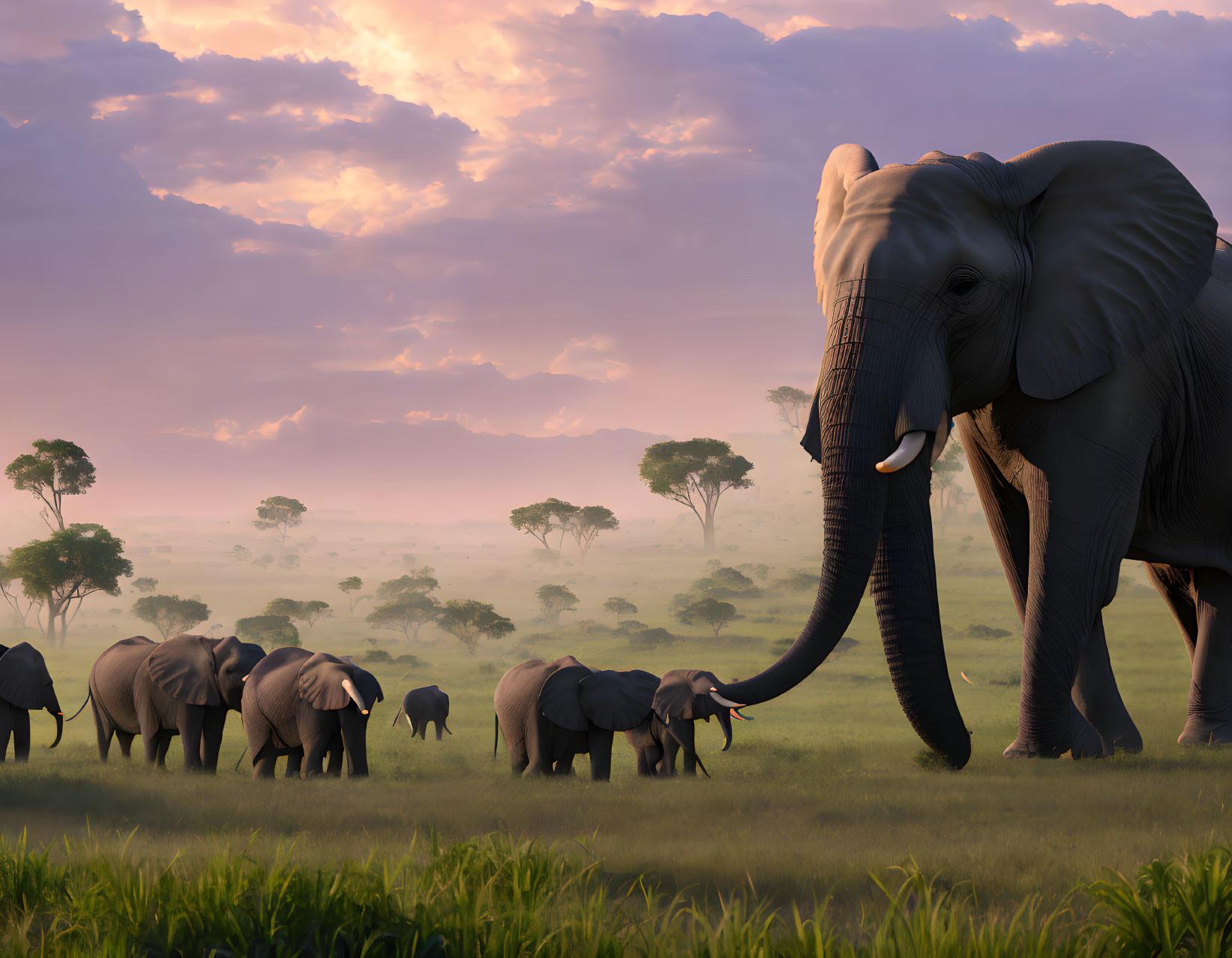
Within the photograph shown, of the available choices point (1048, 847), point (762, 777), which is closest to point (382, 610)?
point (762, 777)

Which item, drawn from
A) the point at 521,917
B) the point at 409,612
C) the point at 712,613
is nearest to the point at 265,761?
the point at 521,917

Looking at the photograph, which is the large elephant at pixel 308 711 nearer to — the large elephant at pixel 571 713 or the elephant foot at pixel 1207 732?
the large elephant at pixel 571 713

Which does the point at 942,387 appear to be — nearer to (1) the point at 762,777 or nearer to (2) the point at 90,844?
(1) the point at 762,777

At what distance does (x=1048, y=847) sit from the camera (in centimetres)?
709

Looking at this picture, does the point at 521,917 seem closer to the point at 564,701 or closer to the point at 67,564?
the point at 564,701

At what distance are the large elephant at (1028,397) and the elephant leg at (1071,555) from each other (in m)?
0.02

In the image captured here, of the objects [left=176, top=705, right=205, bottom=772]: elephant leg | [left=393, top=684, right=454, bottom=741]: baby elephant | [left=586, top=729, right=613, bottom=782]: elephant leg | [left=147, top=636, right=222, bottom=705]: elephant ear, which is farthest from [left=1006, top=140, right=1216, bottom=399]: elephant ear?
[left=393, top=684, right=454, bottom=741]: baby elephant

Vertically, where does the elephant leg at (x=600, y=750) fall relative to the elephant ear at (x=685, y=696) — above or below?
below

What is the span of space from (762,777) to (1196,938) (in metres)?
6.92

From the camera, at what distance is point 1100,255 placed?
10.1 meters

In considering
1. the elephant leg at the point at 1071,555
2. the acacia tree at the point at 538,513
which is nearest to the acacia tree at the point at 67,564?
the acacia tree at the point at 538,513

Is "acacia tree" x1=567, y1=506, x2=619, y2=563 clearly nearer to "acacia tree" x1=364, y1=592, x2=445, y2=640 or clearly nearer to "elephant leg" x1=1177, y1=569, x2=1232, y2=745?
"acacia tree" x1=364, y1=592, x2=445, y2=640

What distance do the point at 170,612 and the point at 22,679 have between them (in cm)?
5246

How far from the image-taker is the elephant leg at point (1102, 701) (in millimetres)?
11984
